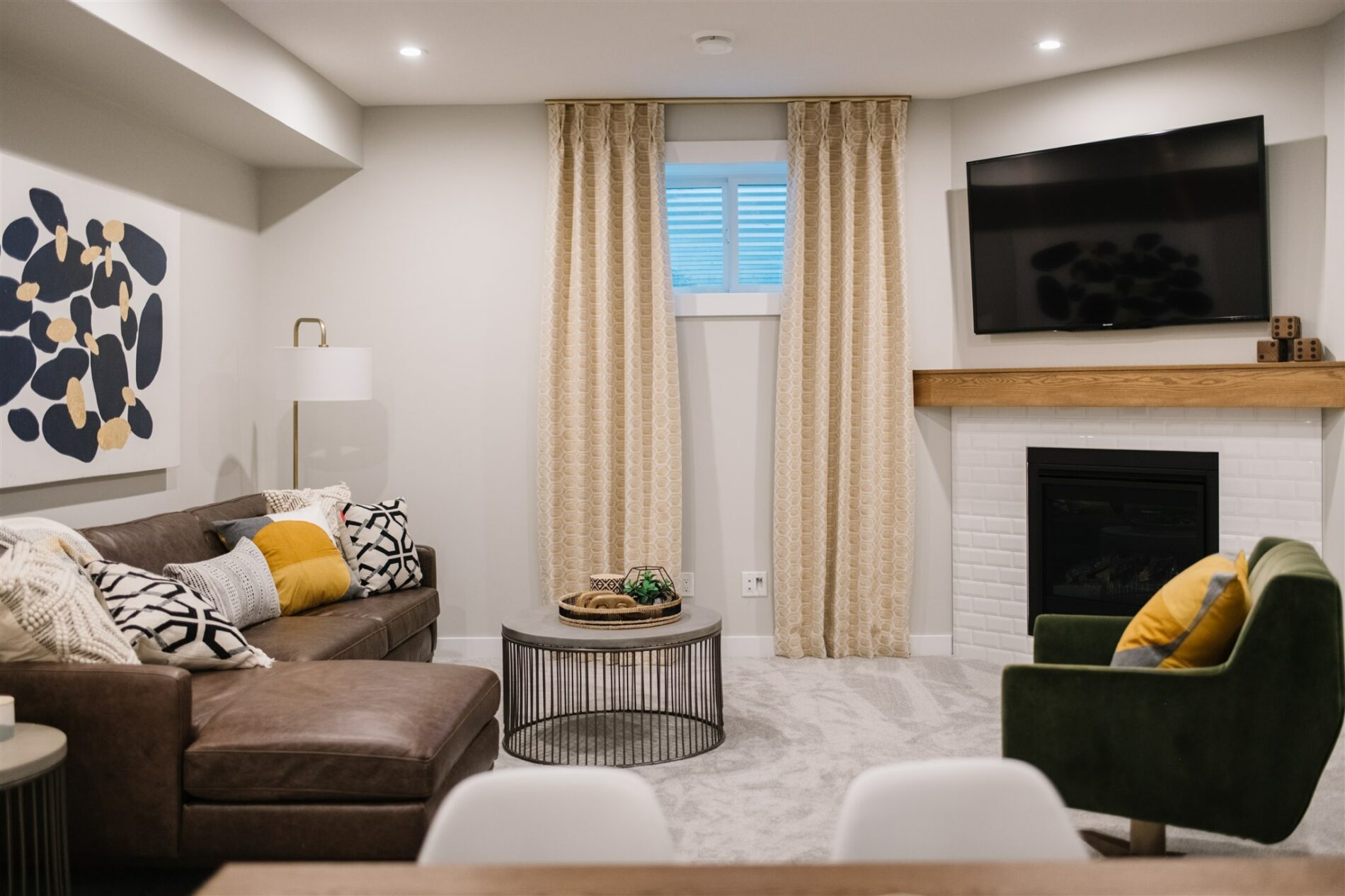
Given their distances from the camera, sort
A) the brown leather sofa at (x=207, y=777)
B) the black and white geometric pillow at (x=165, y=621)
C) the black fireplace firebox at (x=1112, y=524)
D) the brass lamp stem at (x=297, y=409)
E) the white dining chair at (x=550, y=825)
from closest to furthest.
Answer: the white dining chair at (x=550, y=825)
the brown leather sofa at (x=207, y=777)
the black and white geometric pillow at (x=165, y=621)
the black fireplace firebox at (x=1112, y=524)
the brass lamp stem at (x=297, y=409)

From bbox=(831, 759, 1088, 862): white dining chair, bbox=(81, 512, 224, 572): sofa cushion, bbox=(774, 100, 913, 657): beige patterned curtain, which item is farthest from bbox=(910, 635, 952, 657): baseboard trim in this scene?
bbox=(831, 759, 1088, 862): white dining chair

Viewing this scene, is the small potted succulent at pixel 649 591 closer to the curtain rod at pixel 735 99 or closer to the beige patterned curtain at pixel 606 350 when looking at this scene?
the beige patterned curtain at pixel 606 350

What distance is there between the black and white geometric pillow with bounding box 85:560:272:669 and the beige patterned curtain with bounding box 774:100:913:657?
2706 millimetres

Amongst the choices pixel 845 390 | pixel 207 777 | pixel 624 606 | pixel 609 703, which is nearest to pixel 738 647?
pixel 609 703

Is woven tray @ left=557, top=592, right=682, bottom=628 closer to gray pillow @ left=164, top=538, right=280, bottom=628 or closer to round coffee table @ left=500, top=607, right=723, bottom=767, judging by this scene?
round coffee table @ left=500, top=607, right=723, bottom=767

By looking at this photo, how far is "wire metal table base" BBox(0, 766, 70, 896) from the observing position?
2.26 metres

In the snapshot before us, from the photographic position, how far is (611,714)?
13.3 ft

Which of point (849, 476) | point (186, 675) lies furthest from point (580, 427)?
point (186, 675)

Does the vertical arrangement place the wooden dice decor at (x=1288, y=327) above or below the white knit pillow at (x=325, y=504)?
above

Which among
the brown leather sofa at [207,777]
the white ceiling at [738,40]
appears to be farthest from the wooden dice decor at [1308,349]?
the brown leather sofa at [207,777]

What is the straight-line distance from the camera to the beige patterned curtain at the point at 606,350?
4973 millimetres

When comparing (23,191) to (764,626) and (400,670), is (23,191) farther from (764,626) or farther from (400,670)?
(764,626)

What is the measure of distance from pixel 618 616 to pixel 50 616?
1.61 m

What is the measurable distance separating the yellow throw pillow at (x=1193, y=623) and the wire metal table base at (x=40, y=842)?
243 cm
